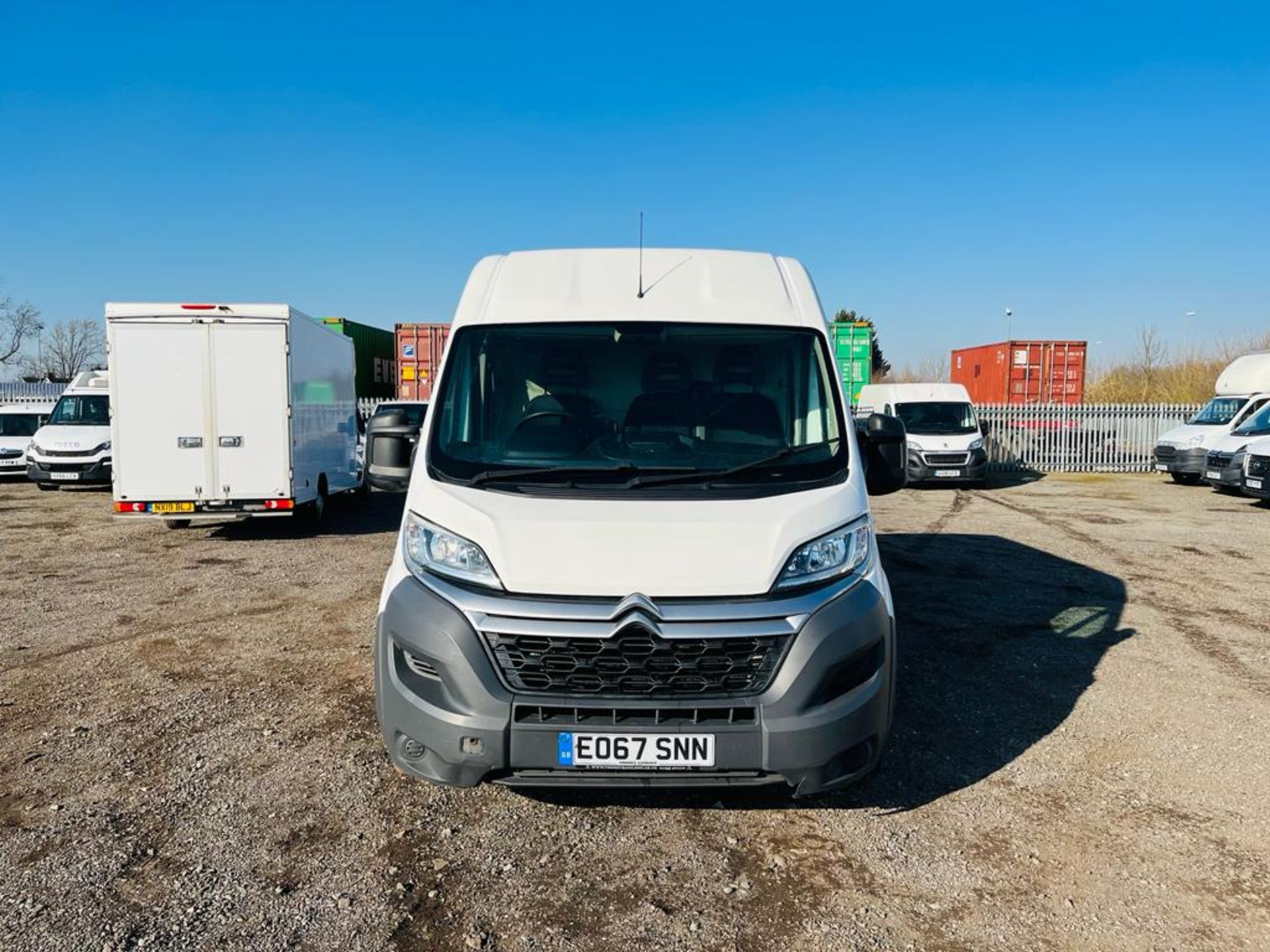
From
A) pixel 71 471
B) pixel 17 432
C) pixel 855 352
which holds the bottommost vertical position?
pixel 71 471

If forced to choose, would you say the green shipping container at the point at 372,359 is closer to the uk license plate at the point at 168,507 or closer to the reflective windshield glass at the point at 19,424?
the reflective windshield glass at the point at 19,424

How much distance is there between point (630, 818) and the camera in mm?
3846

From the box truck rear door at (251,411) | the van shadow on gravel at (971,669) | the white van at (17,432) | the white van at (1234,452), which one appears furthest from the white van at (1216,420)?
the white van at (17,432)

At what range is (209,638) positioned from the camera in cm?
674

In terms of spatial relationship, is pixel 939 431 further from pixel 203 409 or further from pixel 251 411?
pixel 203 409

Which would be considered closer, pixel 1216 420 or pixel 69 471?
pixel 69 471

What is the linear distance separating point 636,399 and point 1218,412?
19.8 m

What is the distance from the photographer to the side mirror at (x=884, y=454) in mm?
4344

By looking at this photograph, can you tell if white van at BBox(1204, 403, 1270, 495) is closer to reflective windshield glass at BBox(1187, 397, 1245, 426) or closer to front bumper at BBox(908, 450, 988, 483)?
reflective windshield glass at BBox(1187, 397, 1245, 426)

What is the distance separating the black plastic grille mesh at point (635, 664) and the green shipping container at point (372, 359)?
22.8 m

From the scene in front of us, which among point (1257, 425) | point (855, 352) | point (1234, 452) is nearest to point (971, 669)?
point (1234, 452)

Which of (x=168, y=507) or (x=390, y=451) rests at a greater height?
(x=390, y=451)

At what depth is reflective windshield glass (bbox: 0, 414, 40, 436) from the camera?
64.2 ft

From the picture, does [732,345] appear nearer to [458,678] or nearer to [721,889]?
[458,678]
